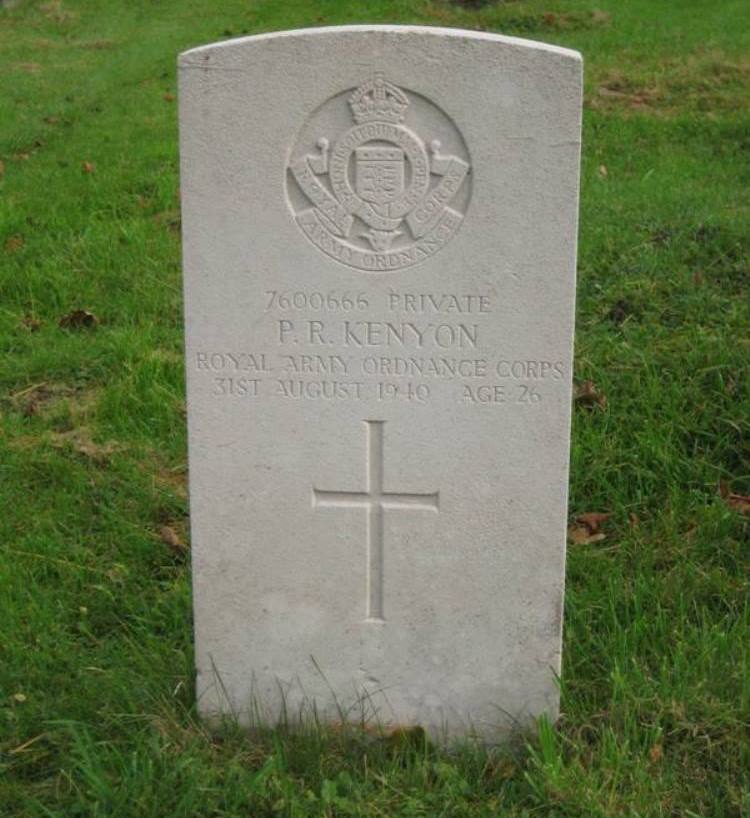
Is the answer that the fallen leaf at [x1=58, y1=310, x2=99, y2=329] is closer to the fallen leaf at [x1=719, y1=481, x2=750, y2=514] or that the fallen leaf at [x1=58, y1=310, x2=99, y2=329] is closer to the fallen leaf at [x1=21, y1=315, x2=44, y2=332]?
the fallen leaf at [x1=21, y1=315, x2=44, y2=332]

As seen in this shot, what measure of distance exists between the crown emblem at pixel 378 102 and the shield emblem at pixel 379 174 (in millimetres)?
73

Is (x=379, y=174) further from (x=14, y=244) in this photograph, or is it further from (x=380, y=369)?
(x=14, y=244)

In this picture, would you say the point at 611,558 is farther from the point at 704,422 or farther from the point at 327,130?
the point at 327,130

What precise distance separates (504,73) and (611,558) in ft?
5.53

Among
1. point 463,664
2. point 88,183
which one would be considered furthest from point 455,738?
point 88,183

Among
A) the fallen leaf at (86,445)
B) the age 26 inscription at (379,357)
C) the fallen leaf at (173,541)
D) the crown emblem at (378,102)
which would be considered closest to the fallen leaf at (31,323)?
the fallen leaf at (86,445)

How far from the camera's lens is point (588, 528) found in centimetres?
405

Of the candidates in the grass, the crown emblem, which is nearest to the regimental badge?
the crown emblem

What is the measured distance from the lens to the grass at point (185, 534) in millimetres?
2920

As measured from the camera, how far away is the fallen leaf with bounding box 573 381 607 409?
177 inches

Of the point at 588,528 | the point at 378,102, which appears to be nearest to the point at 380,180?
the point at 378,102

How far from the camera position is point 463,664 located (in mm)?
Answer: 3139

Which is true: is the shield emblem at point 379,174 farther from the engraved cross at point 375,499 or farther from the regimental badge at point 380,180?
the engraved cross at point 375,499

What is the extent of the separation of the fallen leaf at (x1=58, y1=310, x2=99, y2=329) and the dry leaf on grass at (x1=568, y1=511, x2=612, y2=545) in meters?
2.57
